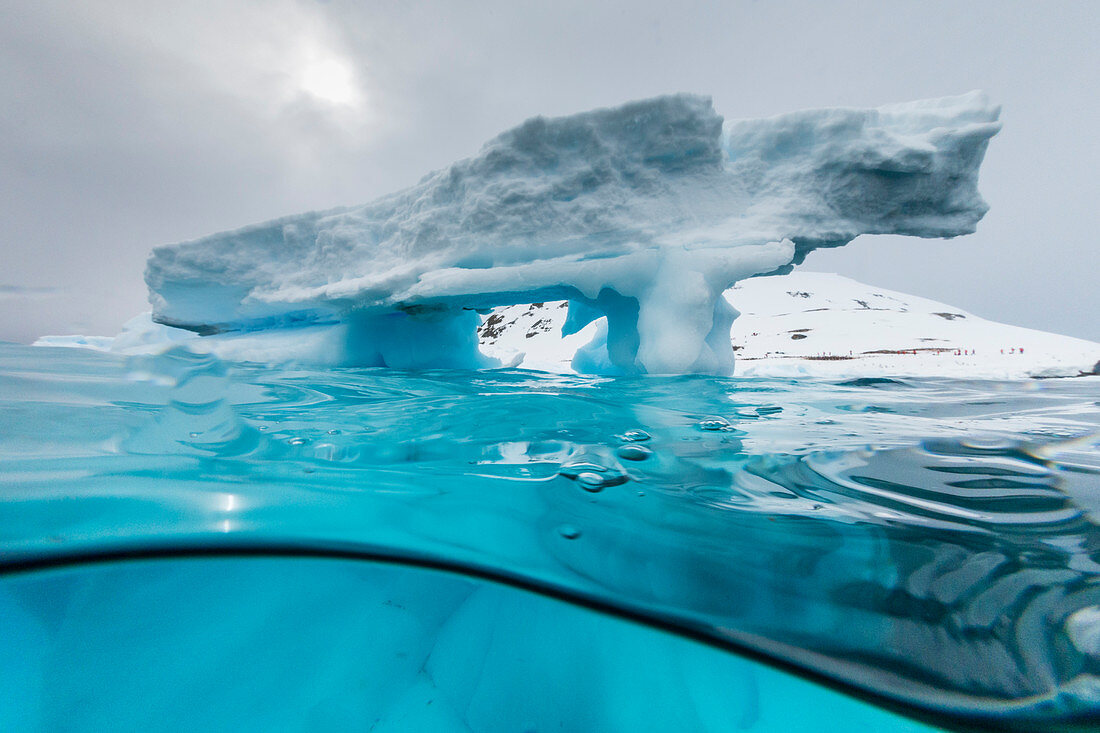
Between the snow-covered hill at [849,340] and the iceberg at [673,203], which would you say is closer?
the iceberg at [673,203]

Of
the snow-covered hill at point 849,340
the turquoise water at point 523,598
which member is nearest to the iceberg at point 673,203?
the snow-covered hill at point 849,340

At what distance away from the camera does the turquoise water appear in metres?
0.62

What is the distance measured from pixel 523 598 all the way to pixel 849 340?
23117 millimetres

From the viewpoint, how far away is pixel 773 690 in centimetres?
66

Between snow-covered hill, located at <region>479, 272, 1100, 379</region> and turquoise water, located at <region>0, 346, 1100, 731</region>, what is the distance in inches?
257

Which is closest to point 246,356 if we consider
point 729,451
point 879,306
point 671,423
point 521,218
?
point 521,218

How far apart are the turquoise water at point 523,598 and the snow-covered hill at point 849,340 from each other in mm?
6516

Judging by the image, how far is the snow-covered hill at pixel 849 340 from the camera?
26.5 feet

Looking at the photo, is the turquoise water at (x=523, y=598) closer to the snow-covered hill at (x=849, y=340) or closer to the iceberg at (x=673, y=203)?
the iceberg at (x=673, y=203)

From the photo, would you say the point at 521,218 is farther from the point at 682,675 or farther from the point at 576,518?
the point at 682,675

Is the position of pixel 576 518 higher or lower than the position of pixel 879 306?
lower

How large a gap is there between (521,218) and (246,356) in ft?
15.3

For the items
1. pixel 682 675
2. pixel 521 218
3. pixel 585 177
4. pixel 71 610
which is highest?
pixel 585 177

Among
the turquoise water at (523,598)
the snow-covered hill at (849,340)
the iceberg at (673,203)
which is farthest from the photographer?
the snow-covered hill at (849,340)
